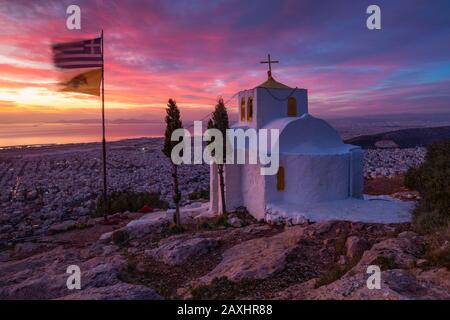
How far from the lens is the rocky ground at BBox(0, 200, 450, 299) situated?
6.79 m

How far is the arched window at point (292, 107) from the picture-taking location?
18484mm

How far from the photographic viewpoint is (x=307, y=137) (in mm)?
16125

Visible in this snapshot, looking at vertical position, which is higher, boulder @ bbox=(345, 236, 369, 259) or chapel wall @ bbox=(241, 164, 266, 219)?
chapel wall @ bbox=(241, 164, 266, 219)

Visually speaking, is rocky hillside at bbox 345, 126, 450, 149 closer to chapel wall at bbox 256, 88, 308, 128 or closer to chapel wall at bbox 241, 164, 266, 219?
chapel wall at bbox 256, 88, 308, 128

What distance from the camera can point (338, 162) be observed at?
15266 millimetres

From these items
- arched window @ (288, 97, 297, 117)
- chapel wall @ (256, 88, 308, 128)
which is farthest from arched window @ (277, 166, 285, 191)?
arched window @ (288, 97, 297, 117)

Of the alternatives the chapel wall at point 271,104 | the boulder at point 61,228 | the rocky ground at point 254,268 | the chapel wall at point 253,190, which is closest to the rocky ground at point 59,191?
the boulder at point 61,228

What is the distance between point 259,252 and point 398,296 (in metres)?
4.76

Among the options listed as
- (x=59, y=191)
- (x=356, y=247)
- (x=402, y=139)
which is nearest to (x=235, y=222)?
(x=356, y=247)

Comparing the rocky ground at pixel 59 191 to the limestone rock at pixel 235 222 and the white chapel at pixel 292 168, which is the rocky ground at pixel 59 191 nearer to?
the limestone rock at pixel 235 222

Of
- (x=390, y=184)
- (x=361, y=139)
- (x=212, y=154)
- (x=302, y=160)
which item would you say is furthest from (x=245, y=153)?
(x=361, y=139)

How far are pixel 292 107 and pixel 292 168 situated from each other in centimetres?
468

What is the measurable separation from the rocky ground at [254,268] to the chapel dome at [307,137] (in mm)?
4088

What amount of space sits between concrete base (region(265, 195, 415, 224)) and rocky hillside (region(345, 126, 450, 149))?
65.5 meters
